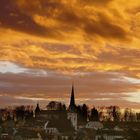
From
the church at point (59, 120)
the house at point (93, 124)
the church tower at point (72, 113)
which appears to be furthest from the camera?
the house at point (93, 124)

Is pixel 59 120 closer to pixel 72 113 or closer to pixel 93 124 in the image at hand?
pixel 72 113

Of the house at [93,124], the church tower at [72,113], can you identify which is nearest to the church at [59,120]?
the church tower at [72,113]

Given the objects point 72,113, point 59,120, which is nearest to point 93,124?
point 72,113

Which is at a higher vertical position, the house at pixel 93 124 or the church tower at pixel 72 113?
the church tower at pixel 72 113

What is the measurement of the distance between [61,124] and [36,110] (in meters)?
24.3

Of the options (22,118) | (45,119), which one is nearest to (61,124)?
(45,119)

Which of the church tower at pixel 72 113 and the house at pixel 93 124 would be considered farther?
the house at pixel 93 124

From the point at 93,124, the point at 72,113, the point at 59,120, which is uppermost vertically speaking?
the point at 72,113

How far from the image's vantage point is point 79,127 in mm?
138625

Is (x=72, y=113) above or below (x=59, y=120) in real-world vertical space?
above

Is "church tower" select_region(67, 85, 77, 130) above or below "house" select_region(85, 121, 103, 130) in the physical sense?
above

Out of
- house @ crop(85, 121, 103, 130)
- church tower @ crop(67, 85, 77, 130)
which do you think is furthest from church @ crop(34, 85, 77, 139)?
house @ crop(85, 121, 103, 130)

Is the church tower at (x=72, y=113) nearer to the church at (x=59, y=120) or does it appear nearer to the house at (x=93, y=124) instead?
the church at (x=59, y=120)

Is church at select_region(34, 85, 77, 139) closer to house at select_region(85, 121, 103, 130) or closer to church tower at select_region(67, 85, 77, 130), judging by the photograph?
church tower at select_region(67, 85, 77, 130)
